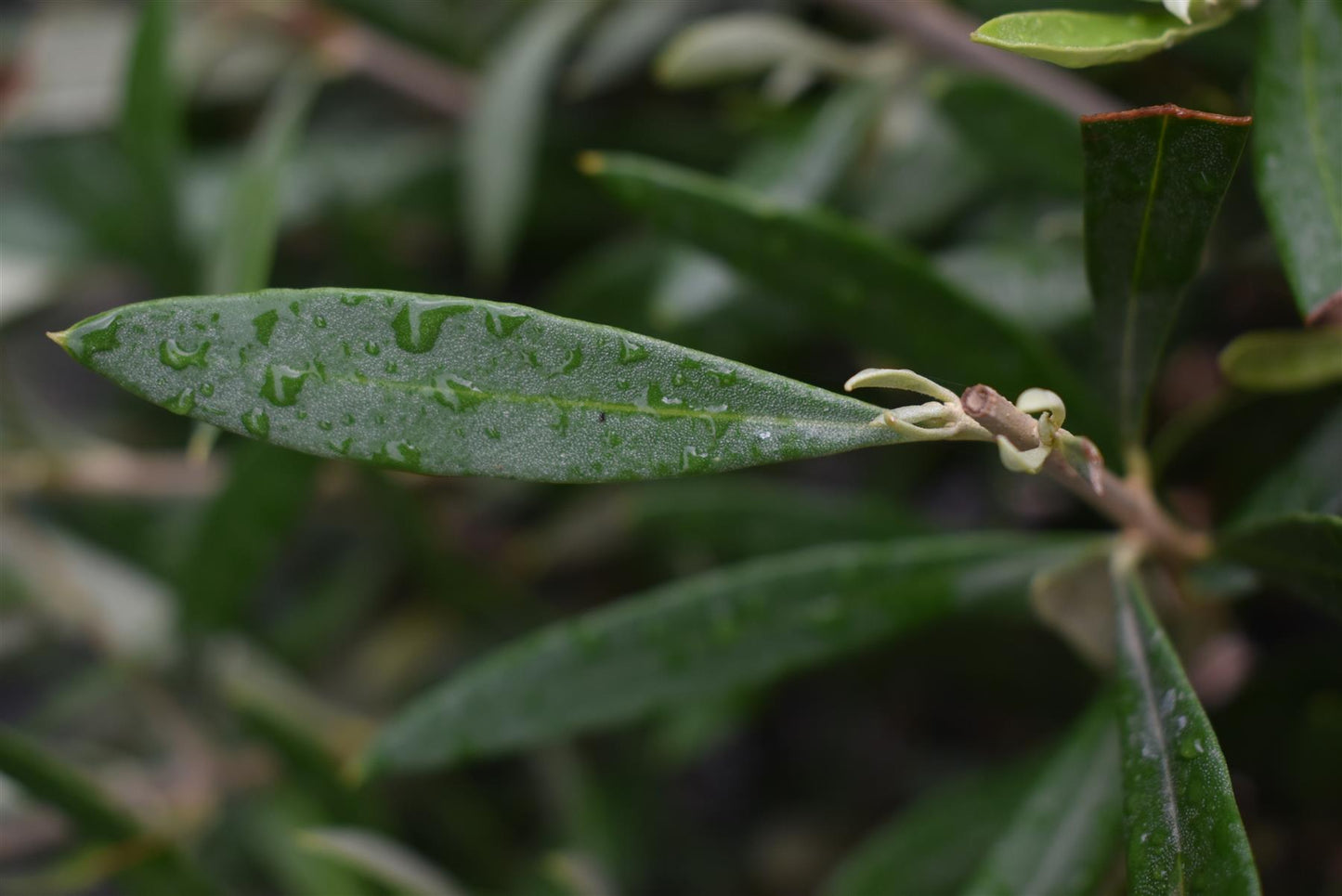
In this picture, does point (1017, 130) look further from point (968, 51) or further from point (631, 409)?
point (631, 409)

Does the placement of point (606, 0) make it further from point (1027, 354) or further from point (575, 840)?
point (575, 840)

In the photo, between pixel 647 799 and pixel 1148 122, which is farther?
pixel 647 799

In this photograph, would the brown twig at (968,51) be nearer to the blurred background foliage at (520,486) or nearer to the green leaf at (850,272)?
the blurred background foliage at (520,486)

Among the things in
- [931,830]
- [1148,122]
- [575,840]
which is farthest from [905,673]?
[1148,122]

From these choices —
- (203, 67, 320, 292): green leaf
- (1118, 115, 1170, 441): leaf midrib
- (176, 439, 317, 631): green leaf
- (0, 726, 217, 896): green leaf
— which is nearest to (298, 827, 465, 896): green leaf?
(0, 726, 217, 896): green leaf

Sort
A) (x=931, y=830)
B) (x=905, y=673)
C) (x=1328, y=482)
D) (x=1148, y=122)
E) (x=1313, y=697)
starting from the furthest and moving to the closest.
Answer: (x=905, y=673)
(x=931, y=830)
(x=1313, y=697)
(x=1328, y=482)
(x=1148, y=122)

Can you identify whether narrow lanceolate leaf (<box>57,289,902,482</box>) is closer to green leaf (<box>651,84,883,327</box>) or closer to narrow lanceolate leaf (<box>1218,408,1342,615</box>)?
narrow lanceolate leaf (<box>1218,408,1342,615</box>)
